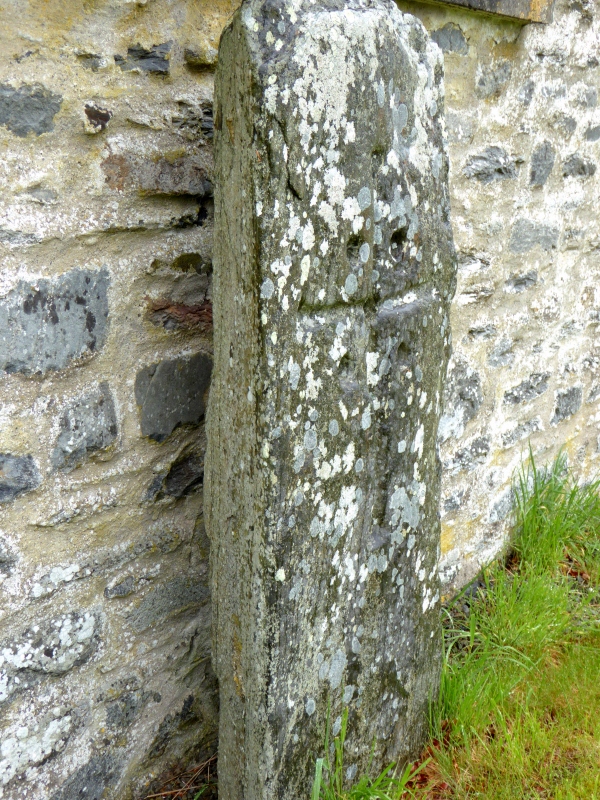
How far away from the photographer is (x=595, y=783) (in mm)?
1997

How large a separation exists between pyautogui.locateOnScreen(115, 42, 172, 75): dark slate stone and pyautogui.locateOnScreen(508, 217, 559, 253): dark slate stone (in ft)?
5.07

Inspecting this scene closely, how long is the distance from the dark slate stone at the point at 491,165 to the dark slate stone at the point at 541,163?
0.13 meters

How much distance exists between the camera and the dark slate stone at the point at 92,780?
5.89 ft

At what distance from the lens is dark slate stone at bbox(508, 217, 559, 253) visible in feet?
8.98

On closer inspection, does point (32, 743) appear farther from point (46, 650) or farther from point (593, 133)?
point (593, 133)

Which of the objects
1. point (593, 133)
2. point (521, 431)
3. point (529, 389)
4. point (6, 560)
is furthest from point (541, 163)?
point (6, 560)

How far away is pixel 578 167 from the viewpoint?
295 centimetres

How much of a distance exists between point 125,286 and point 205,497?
1.71 ft

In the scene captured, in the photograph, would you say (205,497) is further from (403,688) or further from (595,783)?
(595,783)

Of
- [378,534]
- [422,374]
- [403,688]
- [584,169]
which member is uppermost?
[584,169]

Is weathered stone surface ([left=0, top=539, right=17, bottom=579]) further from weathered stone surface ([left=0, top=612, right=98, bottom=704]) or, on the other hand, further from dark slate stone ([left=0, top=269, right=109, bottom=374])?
dark slate stone ([left=0, top=269, right=109, bottom=374])

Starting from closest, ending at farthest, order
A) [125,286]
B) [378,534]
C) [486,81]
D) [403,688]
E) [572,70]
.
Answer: [125,286]
[378,534]
[403,688]
[486,81]
[572,70]

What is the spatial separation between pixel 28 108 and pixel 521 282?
2.00 meters

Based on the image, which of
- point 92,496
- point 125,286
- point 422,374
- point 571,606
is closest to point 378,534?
point 422,374
